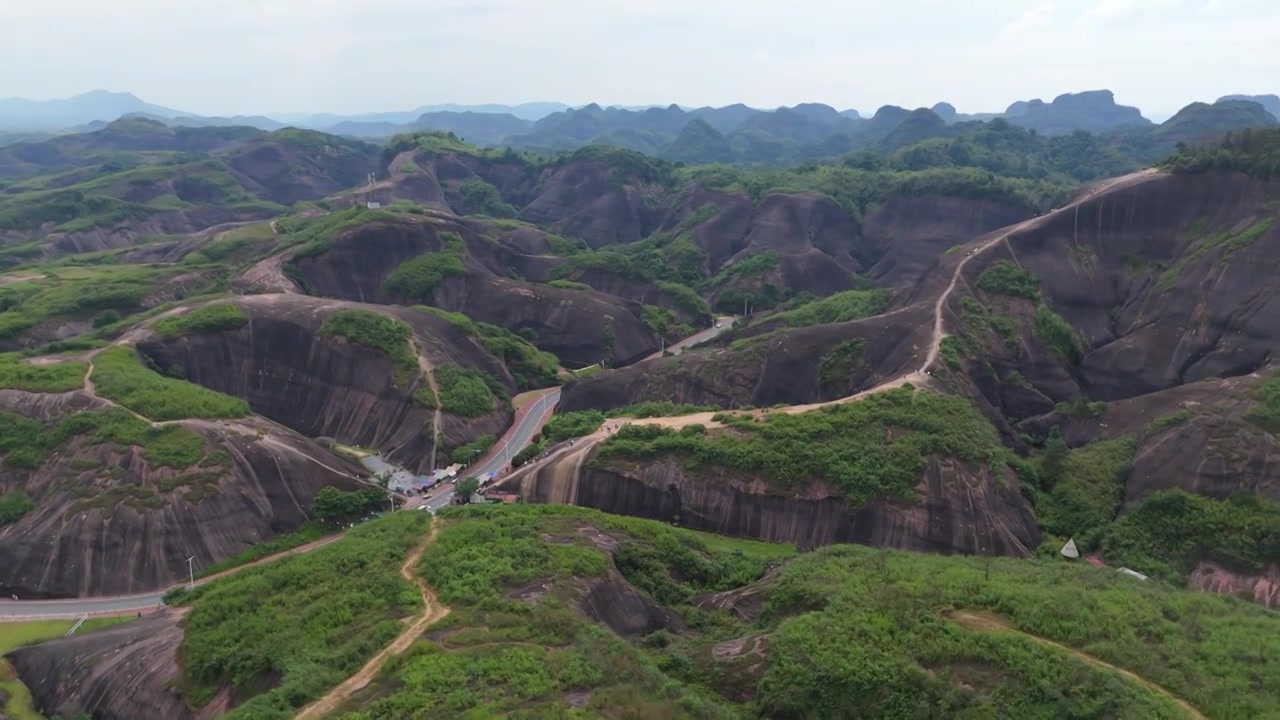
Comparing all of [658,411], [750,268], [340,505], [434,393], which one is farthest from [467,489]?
[750,268]

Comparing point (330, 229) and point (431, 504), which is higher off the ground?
point (330, 229)

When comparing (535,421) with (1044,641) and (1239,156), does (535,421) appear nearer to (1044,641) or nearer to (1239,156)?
(1044,641)

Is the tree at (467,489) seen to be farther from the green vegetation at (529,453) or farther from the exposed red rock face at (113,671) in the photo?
the exposed red rock face at (113,671)

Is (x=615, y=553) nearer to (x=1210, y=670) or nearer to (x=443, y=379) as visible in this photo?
(x=1210, y=670)

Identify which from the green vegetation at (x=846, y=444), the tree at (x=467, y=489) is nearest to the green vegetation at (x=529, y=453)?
the tree at (x=467, y=489)

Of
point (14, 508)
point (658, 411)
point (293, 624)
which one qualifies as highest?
point (658, 411)

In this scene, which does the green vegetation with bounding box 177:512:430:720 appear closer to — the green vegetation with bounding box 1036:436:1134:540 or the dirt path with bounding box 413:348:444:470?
the dirt path with bounding box 413:348:444:470

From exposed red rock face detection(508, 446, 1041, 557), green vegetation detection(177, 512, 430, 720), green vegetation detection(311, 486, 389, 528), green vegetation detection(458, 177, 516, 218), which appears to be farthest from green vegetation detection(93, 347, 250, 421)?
green vegetation detection(458, 177, 516, 218)
